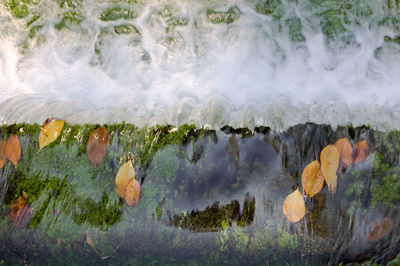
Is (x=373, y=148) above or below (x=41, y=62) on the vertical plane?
below

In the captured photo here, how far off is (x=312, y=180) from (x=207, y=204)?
0.58 m

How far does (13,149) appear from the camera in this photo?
2.05m

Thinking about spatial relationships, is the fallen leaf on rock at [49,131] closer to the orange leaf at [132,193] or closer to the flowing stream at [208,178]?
the flowing stream at [208,178]

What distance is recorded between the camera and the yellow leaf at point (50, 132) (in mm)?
2016

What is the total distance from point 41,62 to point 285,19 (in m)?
2.01

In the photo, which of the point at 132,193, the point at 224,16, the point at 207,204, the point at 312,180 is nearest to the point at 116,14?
the point at 224,16

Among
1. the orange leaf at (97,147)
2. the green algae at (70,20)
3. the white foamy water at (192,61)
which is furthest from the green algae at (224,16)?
the orange leaf at (97,147)

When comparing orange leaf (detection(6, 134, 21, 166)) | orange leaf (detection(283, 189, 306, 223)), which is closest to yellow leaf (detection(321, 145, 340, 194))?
orange leaf (detection(283, 189, 306, 223))

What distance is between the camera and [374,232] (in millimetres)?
1841

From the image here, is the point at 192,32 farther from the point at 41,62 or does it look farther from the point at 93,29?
the point at 41,62

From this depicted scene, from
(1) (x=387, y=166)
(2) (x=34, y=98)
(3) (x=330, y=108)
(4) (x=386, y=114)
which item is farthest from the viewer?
(2) (x=34, y=98)

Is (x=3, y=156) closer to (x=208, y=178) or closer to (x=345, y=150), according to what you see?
(x=208, y=178)

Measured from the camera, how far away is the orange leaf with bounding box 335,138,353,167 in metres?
1.85

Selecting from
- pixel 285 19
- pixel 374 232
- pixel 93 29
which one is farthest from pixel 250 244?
pixel 93 29
